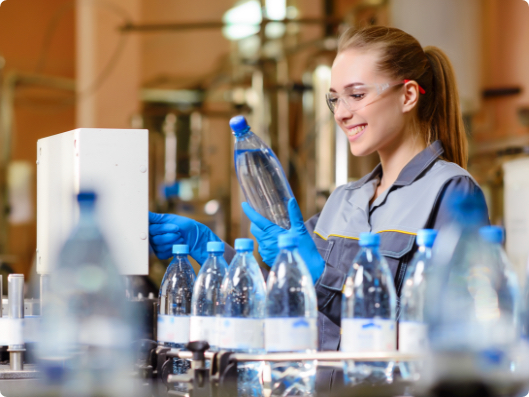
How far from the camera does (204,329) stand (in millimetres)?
1133

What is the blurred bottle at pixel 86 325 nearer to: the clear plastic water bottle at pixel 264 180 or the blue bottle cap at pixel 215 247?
the blue bottle cap at pixel 215 247

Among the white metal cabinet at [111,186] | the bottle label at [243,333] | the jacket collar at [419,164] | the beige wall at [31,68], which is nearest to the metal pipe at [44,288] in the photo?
the white metal cabinet at [111,186]

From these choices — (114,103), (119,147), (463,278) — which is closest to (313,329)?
(463,278)

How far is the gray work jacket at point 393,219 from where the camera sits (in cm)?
140

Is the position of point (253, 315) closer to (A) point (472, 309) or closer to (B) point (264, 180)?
(A) point (472, 309)

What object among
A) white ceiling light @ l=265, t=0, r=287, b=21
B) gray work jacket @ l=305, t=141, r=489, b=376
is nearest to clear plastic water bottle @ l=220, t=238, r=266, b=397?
gray work jacket @ l=305, t=141, r=489, b=376

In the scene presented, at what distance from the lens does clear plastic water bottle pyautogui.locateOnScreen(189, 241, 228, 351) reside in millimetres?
1125

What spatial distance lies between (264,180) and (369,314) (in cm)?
69

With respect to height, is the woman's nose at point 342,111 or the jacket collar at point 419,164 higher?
the woman's nose at point 342,111

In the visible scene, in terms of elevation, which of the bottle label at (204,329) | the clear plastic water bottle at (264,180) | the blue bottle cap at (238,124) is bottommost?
the bottle label at (204,329)

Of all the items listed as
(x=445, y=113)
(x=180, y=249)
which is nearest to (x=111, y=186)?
(x=180, y=249)

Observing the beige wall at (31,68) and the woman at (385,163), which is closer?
the woman at (385,163)

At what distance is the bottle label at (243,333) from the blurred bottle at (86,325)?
16 centimetres

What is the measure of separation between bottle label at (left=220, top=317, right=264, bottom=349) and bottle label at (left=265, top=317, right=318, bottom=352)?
2.1 inches
